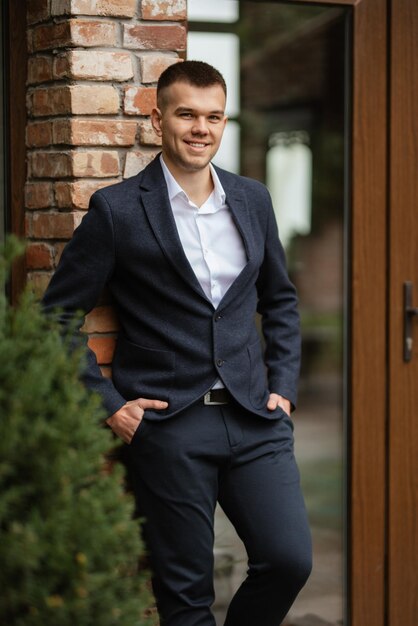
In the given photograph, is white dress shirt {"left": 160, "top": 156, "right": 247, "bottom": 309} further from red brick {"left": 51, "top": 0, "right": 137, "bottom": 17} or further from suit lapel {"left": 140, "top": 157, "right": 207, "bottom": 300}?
red brick {"left": 51, "top": 0, "right": 137, "bottom": 17}

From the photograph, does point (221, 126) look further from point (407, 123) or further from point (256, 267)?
point (407, 123)

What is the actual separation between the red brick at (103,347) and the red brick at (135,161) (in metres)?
0.49

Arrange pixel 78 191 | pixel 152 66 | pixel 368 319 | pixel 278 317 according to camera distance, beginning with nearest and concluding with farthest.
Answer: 1. pixel 78 191
2. pixel 152 66
3. pixel 278 317
4. pixel 368 319

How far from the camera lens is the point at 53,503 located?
2.21m

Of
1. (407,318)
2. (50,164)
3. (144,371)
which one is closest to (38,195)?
(50,164)

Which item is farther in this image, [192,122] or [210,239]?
[210,239]

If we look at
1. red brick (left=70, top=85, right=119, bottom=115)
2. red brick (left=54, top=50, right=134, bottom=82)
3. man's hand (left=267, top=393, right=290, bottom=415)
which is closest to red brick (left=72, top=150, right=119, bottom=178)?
red brick (left=70, top=85, right=119, bottom=115)

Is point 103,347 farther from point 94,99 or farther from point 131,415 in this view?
point 94,99

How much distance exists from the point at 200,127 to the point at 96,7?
21.5 inches

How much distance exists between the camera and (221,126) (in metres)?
3.29

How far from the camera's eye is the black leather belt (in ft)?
10.8

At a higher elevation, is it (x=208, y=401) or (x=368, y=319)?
(x=368, y=319)

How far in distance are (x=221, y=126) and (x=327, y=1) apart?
103 centimetres

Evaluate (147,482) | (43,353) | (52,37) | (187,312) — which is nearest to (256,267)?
(187,312)
